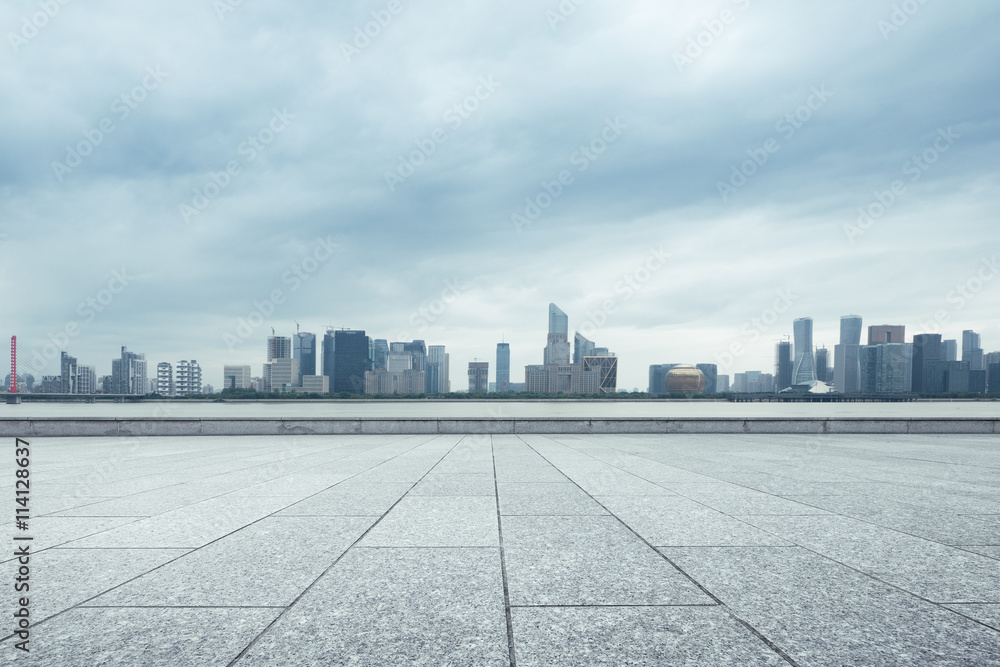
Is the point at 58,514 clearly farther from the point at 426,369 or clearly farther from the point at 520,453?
the point at 426,369

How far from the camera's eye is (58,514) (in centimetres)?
736

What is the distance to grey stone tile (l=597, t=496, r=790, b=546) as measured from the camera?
5898 millimetres

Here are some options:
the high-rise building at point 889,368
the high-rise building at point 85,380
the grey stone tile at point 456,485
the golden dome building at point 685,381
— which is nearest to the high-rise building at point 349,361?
the high-rise building at point 85,380

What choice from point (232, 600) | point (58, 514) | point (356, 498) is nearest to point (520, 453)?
point (356, 498)

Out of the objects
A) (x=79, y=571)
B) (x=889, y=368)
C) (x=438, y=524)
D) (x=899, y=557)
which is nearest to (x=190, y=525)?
(x=79, y=571)

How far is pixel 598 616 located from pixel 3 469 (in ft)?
47.9

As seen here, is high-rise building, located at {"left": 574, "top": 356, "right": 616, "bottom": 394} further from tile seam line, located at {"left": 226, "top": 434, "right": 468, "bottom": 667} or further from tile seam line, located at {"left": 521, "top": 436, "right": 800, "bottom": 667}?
tile seam line, located at {"left": 521, "top": 436, "right": 800, "bottom": 667}

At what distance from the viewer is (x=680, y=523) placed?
22.1 feet

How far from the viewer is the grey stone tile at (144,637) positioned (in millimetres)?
3350

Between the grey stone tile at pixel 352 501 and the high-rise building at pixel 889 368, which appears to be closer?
the grey stone tile at pixel 352 501

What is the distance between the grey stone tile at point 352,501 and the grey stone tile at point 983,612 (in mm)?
6058

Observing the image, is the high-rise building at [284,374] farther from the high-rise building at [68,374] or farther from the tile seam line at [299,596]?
the tile seam line at [299,596]

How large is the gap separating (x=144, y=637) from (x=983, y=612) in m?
5.95

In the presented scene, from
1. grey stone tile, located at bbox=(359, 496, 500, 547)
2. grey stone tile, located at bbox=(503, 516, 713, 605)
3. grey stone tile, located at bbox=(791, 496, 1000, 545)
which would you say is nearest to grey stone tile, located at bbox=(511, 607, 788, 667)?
grey stone tile, located at bbox=(503, 516, 713, 605)
